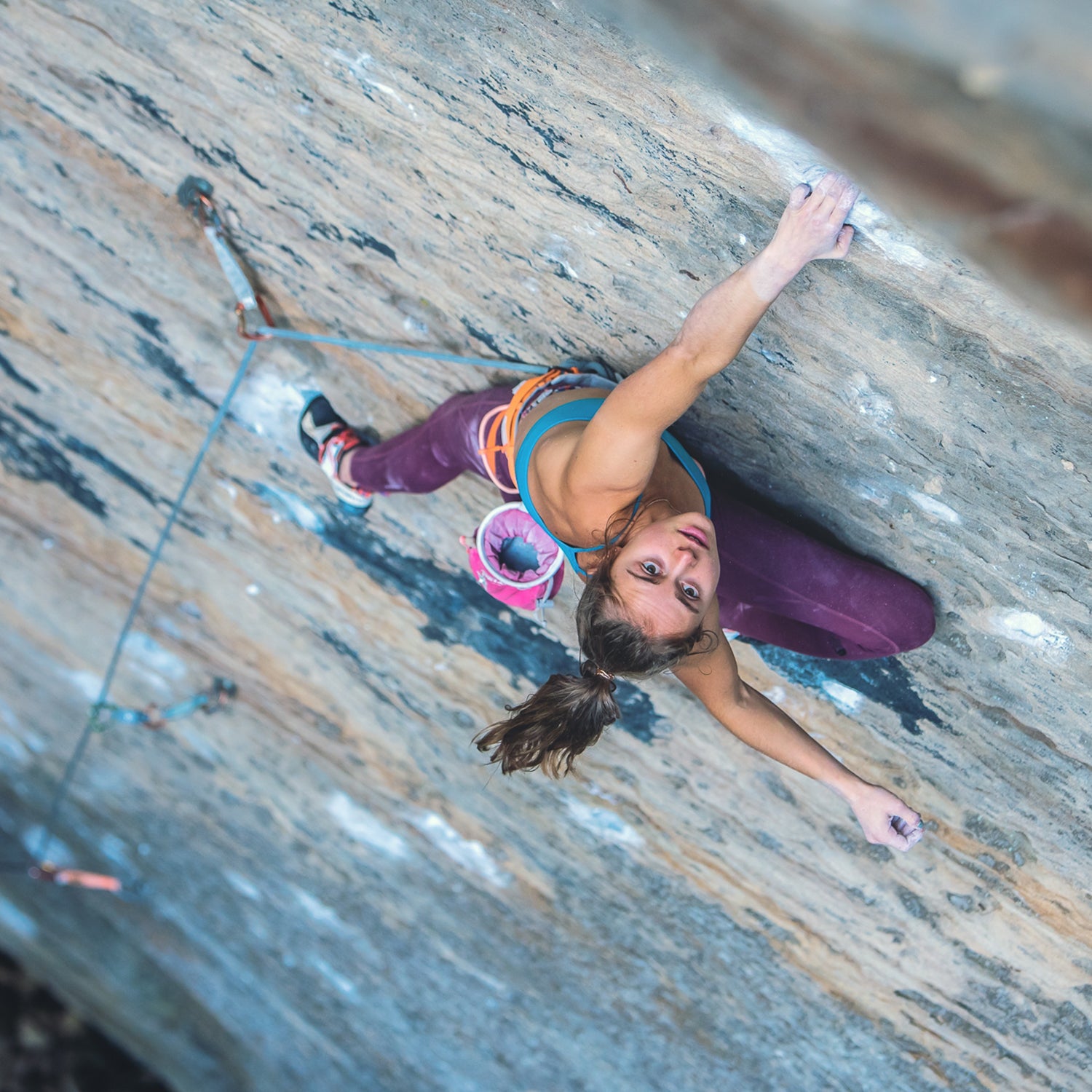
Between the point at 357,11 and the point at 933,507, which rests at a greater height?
the point at 357,11

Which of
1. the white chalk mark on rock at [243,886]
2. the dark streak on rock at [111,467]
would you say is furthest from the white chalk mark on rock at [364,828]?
the dark streak on rock at [111,467]

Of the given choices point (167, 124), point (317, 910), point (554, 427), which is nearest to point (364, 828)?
point (317, 910)

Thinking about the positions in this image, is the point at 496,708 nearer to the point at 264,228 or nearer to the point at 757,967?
the point at 757,967

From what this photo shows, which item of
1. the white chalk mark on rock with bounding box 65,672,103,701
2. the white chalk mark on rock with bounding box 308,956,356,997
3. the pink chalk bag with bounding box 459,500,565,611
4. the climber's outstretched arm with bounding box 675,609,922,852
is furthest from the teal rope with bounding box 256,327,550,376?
the white chalk mark on rock with bounding box 308,956,356,997

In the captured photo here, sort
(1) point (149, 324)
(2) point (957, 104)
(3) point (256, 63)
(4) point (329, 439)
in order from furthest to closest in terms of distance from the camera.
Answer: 1. (1) point (149, 324)
2. (4) point (329, 439)
3. (3) point (256, 63)
4. (2) point (957, 104)

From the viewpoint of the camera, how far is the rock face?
5.49 ft

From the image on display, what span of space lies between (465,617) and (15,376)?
6.10ft

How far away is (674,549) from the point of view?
158cm

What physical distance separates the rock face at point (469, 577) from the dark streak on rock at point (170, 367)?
13 millimetres

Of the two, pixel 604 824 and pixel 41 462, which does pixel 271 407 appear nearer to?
pixel 41 462

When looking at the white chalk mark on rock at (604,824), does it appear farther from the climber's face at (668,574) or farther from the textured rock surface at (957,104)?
the textured rock surface at (957,104)

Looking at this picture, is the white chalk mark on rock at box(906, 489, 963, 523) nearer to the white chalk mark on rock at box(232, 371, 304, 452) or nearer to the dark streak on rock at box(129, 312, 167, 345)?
the white chalk mark on rock at box(232, 371, 304, 452)

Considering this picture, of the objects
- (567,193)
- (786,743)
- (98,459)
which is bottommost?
(98,459)

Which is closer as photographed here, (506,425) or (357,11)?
(357,11)
